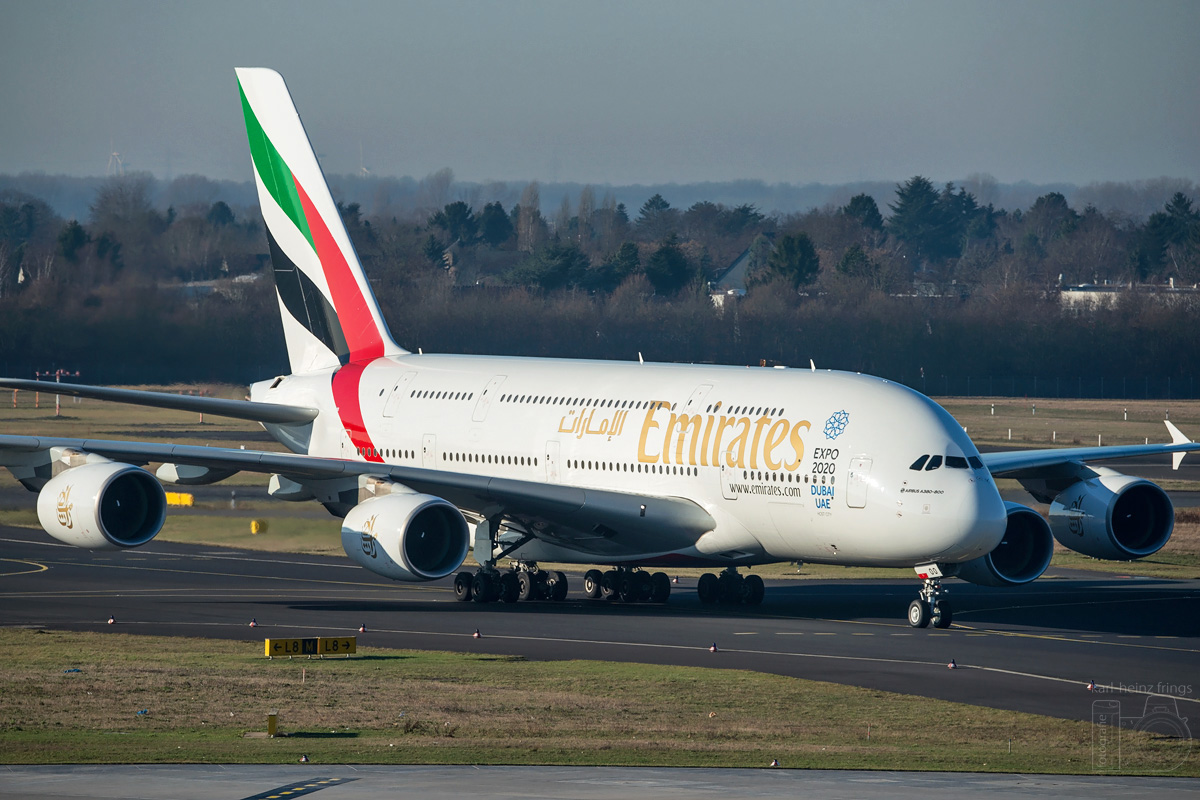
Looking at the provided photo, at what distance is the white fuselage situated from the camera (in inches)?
1139

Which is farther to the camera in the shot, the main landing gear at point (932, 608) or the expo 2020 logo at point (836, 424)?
the main landing gear at point (932, 608)

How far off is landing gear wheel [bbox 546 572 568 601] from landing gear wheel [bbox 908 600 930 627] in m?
7.60

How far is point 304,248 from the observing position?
41.8 m

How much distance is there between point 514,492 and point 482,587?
10.2 ft

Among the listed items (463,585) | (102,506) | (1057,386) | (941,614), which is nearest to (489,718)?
(941,614)

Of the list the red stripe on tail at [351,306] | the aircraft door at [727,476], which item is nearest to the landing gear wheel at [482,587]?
the aircraft door at [727,476]

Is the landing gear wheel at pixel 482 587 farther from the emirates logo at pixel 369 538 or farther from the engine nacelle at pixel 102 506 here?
the engine nacelle at pixel 102 506

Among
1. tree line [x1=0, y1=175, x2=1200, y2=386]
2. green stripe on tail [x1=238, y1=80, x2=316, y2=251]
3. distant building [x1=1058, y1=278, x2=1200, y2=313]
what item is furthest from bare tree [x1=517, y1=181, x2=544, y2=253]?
green stripe on tail [x1=238, y1=80, x2=316, y2=251]

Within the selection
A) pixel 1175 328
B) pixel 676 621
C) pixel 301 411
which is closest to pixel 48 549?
pixel 301 411

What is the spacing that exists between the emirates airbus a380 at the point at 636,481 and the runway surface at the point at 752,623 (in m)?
1.17

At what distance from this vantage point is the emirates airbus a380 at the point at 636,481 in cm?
2942

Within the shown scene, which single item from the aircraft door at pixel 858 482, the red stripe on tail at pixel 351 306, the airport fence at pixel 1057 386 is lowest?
the aircraft door at pixel 858 482

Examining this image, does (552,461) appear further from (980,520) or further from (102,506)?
(980,520)

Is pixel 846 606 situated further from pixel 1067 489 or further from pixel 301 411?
pixel 301 411
